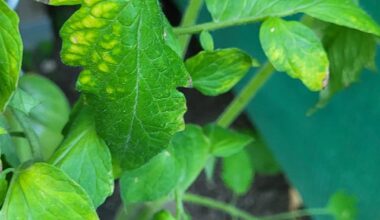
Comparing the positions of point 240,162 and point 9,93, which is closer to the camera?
point 9,93

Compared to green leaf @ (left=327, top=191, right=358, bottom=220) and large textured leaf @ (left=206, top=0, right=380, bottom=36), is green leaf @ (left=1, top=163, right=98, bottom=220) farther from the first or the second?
green leaf @ (left=327, top=191, right=358, bottom=220)

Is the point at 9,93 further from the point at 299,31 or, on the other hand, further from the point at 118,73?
the point at 299,31

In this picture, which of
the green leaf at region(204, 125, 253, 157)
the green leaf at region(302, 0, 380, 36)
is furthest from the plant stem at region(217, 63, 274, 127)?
the green leaf at region(302, 0, 380, 36)

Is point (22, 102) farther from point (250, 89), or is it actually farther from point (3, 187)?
point (250, 89)

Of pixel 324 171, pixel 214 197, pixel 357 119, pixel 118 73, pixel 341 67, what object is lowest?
pixel 214 197

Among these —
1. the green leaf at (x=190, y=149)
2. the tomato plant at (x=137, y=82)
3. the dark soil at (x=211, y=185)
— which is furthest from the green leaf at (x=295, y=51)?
the dark soil at (x=211, y=185)

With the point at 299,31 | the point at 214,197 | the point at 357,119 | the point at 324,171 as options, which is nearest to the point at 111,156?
the point at 299,31
